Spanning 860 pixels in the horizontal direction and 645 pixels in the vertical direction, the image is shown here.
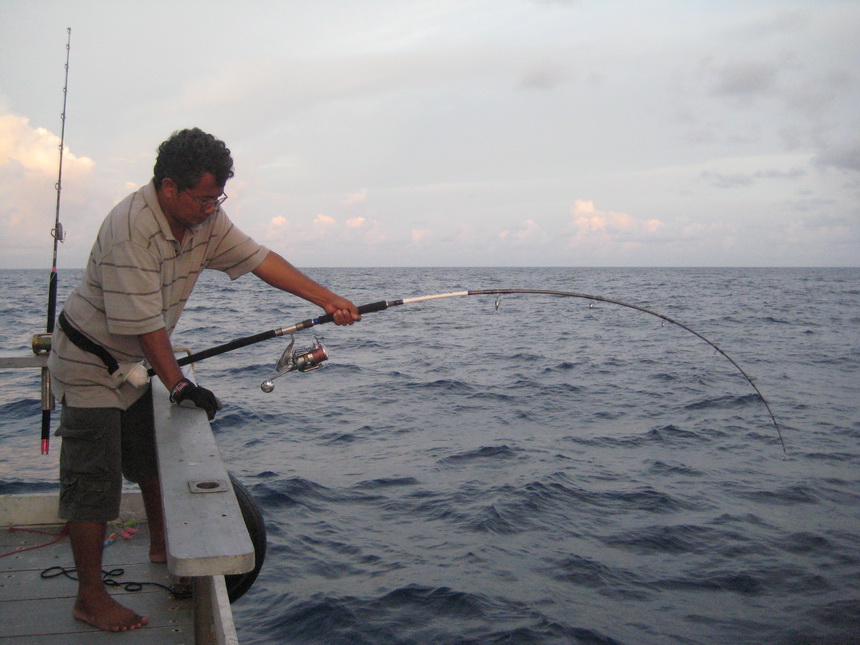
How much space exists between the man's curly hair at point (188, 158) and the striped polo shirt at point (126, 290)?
99 mm

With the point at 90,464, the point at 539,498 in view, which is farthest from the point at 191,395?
the point at 539,498

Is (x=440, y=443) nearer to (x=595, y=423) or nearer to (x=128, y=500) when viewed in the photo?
(x=595, y=423)

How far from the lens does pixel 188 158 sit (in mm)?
2418

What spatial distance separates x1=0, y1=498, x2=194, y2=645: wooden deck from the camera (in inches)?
98.7

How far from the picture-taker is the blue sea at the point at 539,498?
448 cm

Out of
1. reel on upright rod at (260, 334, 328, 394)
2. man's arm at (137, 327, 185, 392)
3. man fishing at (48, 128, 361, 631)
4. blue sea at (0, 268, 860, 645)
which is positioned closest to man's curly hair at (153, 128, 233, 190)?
man fishing at (48, 128, 361, 631)

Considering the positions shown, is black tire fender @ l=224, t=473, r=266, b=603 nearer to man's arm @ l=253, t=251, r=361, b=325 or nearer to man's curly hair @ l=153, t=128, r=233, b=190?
man's arm @ l=253, t=251, r=361, b=325

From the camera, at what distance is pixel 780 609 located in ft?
15.1

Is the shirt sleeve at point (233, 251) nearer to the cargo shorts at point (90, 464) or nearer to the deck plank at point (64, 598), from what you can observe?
the cargo shorts at point (90, 464)

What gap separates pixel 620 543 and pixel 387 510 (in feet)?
6.13

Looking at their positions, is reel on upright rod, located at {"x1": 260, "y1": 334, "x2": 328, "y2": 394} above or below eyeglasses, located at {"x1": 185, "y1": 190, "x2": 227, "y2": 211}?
below

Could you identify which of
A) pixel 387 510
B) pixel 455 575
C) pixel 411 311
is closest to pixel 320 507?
pixel 387 510

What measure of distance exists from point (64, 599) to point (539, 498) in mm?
4292

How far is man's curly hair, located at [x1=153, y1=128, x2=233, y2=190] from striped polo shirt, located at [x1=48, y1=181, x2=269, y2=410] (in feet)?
0.32
